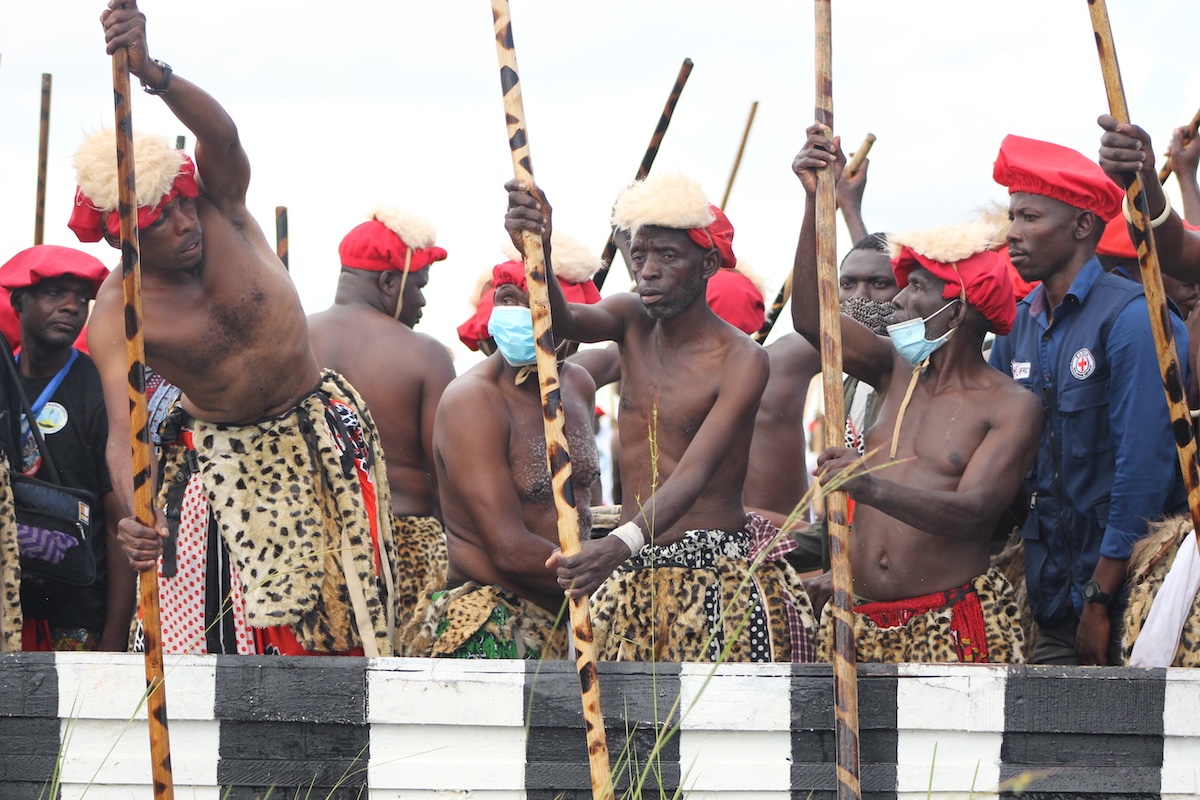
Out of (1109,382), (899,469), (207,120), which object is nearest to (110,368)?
(207,120)

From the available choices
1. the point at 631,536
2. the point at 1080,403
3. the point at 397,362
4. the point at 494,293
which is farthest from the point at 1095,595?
the point at 397,362

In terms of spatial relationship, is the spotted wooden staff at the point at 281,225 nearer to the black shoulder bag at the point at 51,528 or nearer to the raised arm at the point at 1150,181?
the black shoulder bag at the point at 51,528

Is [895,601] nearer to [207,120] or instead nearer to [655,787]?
[655,787]

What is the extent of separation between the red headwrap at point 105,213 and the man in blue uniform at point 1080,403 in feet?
8.67

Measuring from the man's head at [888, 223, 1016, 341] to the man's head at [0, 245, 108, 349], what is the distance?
117 inches

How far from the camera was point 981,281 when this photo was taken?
13.8 ft

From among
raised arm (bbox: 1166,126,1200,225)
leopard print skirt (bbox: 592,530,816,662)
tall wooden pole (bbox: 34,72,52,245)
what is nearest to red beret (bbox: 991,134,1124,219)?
raised arm (bbox: 1166,126,1200,225)

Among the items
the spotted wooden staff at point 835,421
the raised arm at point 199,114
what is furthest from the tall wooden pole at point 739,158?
the spotted wooden staff at point 835,421

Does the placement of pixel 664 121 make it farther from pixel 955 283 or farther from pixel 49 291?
pixel 49 291

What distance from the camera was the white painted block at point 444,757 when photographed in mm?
3342

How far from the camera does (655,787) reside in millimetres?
3348

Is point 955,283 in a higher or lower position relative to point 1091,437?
higher

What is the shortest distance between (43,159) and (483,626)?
190 inches

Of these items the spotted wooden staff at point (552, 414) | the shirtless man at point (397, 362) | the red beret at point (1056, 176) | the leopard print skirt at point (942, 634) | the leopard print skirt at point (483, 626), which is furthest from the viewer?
the shirtless man at point (397, 362)
